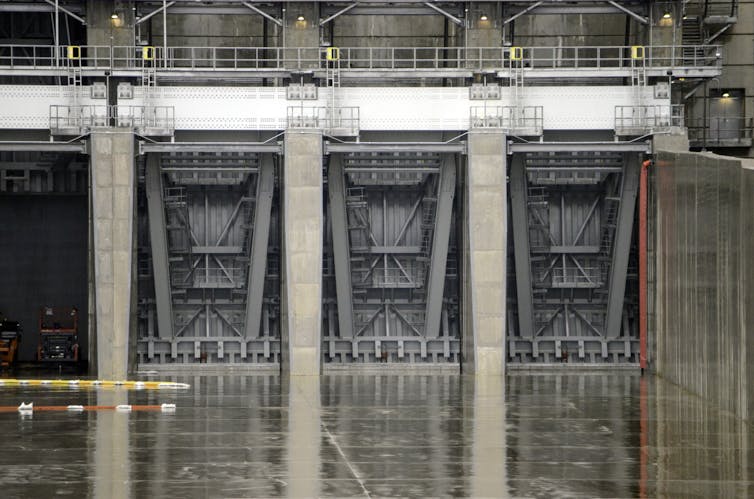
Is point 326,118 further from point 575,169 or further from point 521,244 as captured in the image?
point 575,169

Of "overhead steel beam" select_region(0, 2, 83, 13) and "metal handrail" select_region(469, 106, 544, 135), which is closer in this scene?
"overhead steel beam" select_region(0, 2, 83, 13)

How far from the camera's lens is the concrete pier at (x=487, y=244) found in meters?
44.1

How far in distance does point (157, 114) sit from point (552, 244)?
47.4 ft

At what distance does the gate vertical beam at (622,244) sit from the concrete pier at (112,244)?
16.0 m

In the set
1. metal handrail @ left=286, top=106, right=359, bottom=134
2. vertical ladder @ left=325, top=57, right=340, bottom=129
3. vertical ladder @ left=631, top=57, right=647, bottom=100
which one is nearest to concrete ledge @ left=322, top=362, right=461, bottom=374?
metal handrail @ left=286, top=106, right=359, bottom=134

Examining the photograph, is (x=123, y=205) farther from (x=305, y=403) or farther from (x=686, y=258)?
(x=686, y=258)

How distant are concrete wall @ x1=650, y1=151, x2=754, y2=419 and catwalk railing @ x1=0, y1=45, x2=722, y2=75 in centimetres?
423

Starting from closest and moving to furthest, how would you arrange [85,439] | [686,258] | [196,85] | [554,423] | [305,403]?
[85,439] → [554,423] → [305,403] → [686,258] → [196,85]

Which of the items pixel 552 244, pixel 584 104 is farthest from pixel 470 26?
pixel 552 244

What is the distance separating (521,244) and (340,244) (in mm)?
6070

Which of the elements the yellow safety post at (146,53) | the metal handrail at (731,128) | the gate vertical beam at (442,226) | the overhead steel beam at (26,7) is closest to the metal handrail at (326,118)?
the gate vertical beam at (442,226)

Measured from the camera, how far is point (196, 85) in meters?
48.6

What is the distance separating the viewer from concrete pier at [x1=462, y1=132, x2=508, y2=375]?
44.1m

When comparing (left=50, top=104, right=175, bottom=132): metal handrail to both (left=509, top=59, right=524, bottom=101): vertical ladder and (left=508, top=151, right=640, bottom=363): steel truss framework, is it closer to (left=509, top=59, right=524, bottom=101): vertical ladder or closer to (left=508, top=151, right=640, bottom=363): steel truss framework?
(left=509, top=59, right=524, bottom=101): vertical ladder
